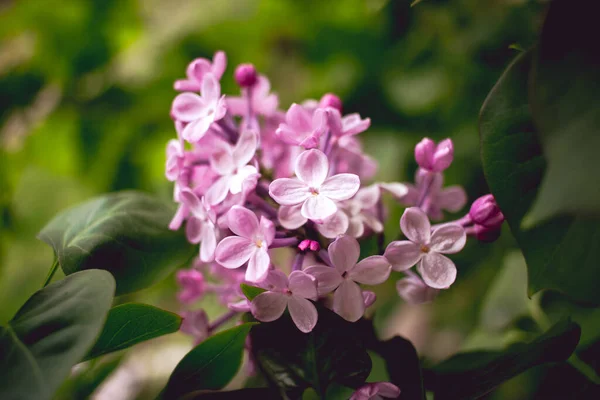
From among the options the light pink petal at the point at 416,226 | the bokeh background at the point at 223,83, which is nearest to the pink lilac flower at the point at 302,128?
the light pink petal at the point at 416,226

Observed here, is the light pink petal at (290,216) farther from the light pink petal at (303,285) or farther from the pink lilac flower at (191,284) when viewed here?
the pink lilac flower at (191,284)

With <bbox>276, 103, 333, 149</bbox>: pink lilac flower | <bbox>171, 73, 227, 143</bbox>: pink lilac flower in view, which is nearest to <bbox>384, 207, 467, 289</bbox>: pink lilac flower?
<bbox>276, 103, 333, 149</bbox>: pink lilac flower

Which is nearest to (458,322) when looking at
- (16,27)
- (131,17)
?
(131,17)

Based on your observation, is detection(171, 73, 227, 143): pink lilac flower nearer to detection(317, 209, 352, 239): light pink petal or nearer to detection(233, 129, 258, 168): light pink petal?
detection(233, 129, 258, 168): light pink petal

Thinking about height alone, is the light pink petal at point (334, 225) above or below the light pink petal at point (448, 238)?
above

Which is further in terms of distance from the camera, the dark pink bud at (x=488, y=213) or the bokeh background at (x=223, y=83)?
the bokeh background at (x=223, y=83)

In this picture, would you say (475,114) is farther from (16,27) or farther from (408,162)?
(16,27)
